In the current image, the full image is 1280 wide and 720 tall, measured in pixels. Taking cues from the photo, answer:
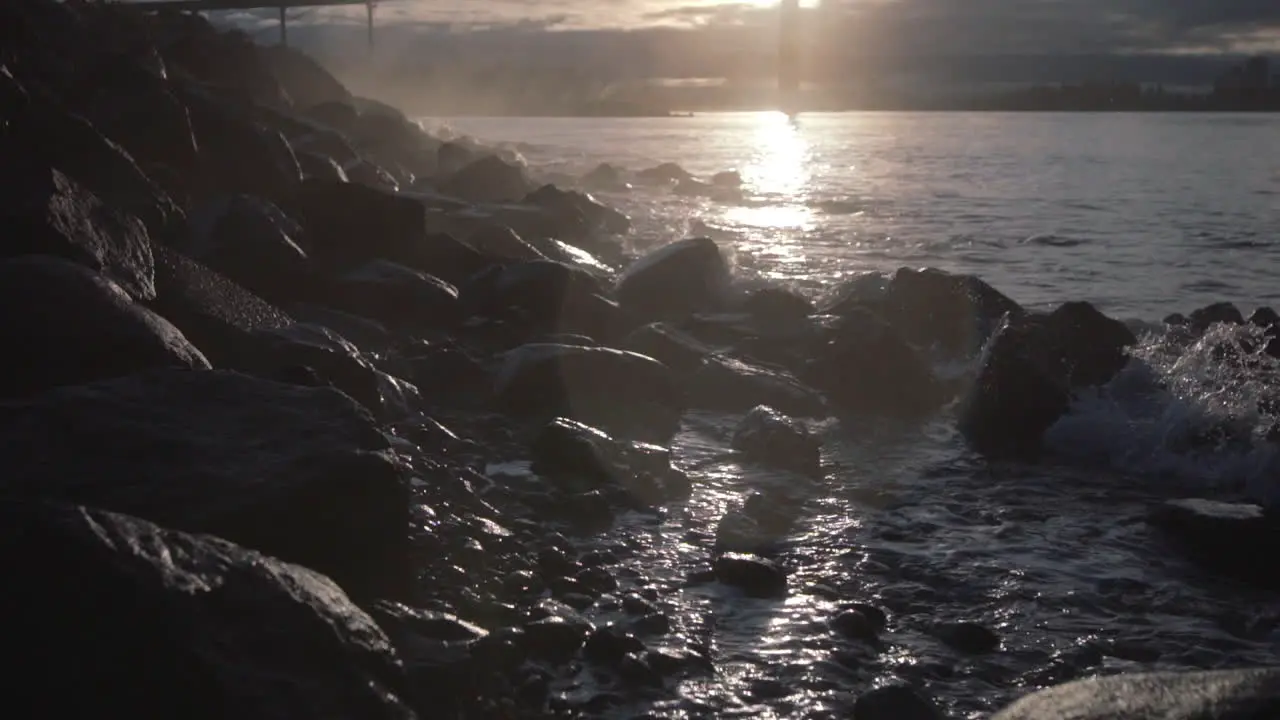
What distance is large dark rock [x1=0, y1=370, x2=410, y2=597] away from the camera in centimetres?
368

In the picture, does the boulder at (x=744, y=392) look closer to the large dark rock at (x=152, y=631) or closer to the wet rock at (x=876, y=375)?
the wet rock at (x=876, y=375)

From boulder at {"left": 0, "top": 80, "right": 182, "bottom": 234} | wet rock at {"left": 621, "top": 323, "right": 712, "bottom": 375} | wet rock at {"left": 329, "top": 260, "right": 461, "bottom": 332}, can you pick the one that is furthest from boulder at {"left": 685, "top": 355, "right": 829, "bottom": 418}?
boulder at {"left": 0, "top": 80, "right": 182, "bottom": 234}

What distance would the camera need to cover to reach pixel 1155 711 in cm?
302

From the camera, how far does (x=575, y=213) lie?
1825 cm

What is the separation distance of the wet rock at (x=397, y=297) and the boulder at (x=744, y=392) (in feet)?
8.14

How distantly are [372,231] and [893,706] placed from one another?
26.7 ft

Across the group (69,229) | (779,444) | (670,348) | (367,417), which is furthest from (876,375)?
(69,229)

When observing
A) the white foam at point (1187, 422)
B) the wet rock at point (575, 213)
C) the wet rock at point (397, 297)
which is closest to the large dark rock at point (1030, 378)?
the white foam at point (1187, 422)

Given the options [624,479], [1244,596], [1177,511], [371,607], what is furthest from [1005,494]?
[371,607]

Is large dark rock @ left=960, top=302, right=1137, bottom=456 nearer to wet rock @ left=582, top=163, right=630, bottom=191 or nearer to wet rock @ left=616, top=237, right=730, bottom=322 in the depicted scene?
wet rock @ left=616, top=237, right=730, bottom=322

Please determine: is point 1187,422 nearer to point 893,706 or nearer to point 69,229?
point 893,706

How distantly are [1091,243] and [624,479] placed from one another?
630 inches

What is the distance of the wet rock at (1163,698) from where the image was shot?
2941 mm

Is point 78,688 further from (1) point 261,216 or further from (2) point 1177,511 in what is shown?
(1) point 261,216
